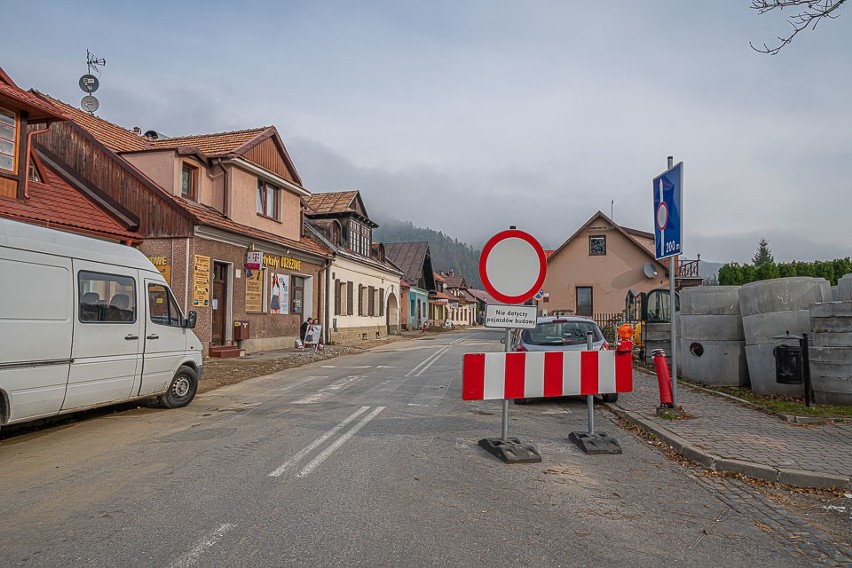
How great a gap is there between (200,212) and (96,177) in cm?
327

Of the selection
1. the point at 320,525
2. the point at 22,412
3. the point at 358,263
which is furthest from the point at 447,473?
the point at 358,263

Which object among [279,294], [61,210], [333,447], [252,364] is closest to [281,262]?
[279,294]

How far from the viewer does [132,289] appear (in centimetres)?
852

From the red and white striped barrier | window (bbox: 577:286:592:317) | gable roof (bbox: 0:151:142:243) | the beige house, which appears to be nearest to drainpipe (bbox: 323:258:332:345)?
gable roof (bbox: 0:151:142:243)

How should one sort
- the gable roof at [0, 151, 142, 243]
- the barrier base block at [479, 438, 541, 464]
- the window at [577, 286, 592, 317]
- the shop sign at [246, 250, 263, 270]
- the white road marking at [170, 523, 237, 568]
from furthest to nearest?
the window at [577, 286, 592, 317]
the shop sign at [246, 250, 263, 270]
the gable roof at [0, 151, 142, 243]
the barrier base block at [479, 438, 541, 464]
the white road marking at [170, 523, 237, 568]

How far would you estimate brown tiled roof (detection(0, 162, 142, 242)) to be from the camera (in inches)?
533

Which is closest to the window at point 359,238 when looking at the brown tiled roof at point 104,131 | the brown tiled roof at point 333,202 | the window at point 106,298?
the brown tiled roof at point 333,202

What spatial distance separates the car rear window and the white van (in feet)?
19.7

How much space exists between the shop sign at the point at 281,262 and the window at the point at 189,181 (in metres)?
3.24

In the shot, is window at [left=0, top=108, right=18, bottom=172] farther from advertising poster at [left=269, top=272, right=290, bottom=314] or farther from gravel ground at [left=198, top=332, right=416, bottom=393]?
advertising poster at [left=269, top=272, right=290, bottom=314]

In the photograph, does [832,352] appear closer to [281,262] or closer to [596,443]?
[596,443]

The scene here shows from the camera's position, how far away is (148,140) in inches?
880

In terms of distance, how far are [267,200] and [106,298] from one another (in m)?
15.6

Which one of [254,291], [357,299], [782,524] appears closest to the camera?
[782,524]
